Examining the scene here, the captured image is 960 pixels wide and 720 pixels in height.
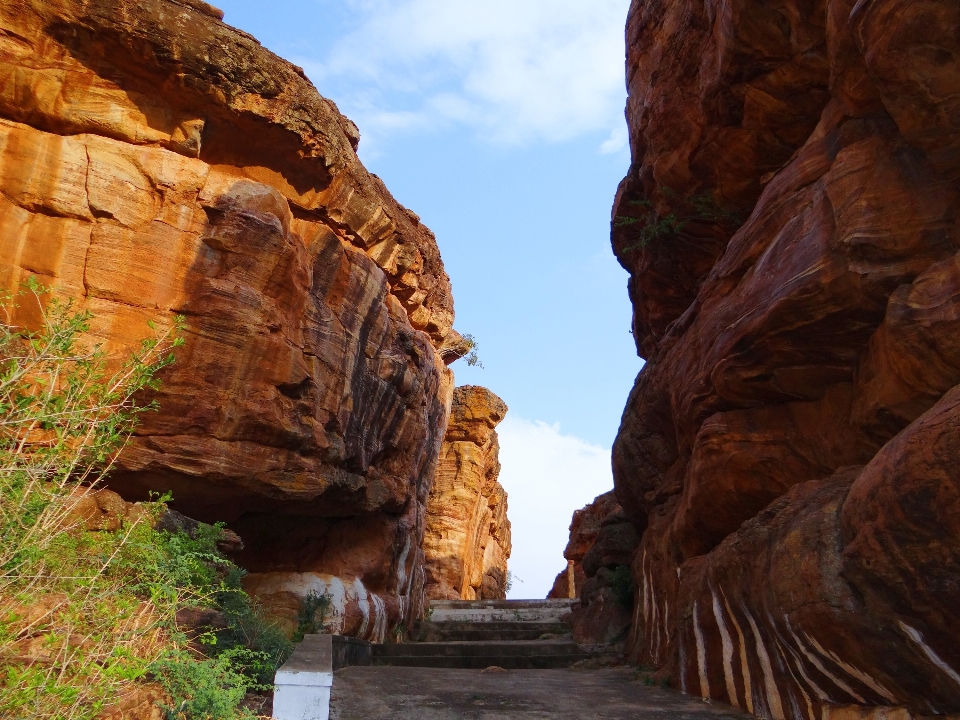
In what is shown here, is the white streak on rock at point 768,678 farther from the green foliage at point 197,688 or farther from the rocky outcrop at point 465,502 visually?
the rocky outcrop at point 465,502

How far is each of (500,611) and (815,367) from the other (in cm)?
1380

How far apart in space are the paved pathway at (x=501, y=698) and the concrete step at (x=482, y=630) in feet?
17.5

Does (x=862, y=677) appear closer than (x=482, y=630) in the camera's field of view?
Yes

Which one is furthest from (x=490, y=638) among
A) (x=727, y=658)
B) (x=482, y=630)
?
(x=727, y=658)

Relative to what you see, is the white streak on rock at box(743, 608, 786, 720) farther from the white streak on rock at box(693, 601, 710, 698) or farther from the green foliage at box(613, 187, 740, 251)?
the green foliage at box(613, 187, 740, 251)

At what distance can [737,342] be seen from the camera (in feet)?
24.8

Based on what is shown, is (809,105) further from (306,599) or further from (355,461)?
(306,599)

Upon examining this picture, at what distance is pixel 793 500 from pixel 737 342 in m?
1.73

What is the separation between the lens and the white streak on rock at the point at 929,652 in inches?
173

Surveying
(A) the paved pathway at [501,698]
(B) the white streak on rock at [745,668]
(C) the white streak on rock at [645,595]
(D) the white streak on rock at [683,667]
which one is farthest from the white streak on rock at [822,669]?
(C) the white streak on rock at [645,595]

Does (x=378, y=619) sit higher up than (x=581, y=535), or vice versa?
(x=581, y=535)

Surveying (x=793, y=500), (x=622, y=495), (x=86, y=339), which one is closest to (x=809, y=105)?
(x=793, y=500)

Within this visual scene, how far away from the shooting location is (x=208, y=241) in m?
10.9

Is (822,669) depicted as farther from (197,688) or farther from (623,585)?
(623,585)
